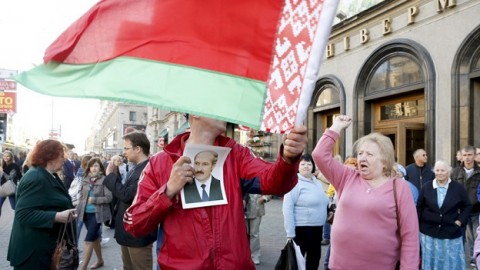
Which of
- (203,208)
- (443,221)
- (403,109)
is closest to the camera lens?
(203,208)

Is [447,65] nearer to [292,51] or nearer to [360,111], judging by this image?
[360,111]

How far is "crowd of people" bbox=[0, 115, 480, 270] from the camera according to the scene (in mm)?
2301

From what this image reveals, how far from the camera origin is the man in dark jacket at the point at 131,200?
15.3 feet

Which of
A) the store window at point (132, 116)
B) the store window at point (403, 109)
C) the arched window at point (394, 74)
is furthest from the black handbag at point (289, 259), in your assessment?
the store window at point (132, 116)

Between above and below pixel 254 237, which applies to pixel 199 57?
above

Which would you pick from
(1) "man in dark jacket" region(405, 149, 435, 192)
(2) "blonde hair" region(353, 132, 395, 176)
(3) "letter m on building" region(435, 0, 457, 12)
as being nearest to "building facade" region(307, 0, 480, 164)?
(3) "letter m on building" region(435, 0, 457, 12)

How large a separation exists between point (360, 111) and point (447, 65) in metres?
3.87

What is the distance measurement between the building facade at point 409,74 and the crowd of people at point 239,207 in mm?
4452

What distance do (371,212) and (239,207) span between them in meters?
1.47

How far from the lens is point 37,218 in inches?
151

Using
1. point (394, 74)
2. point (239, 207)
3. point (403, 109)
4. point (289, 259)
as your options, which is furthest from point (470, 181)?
point (239, 207)

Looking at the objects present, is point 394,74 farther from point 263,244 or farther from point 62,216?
point 62,216

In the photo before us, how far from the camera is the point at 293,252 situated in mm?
3053

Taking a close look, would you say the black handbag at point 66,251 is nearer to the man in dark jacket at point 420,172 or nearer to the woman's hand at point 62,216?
the woman's hand at point 62,216
